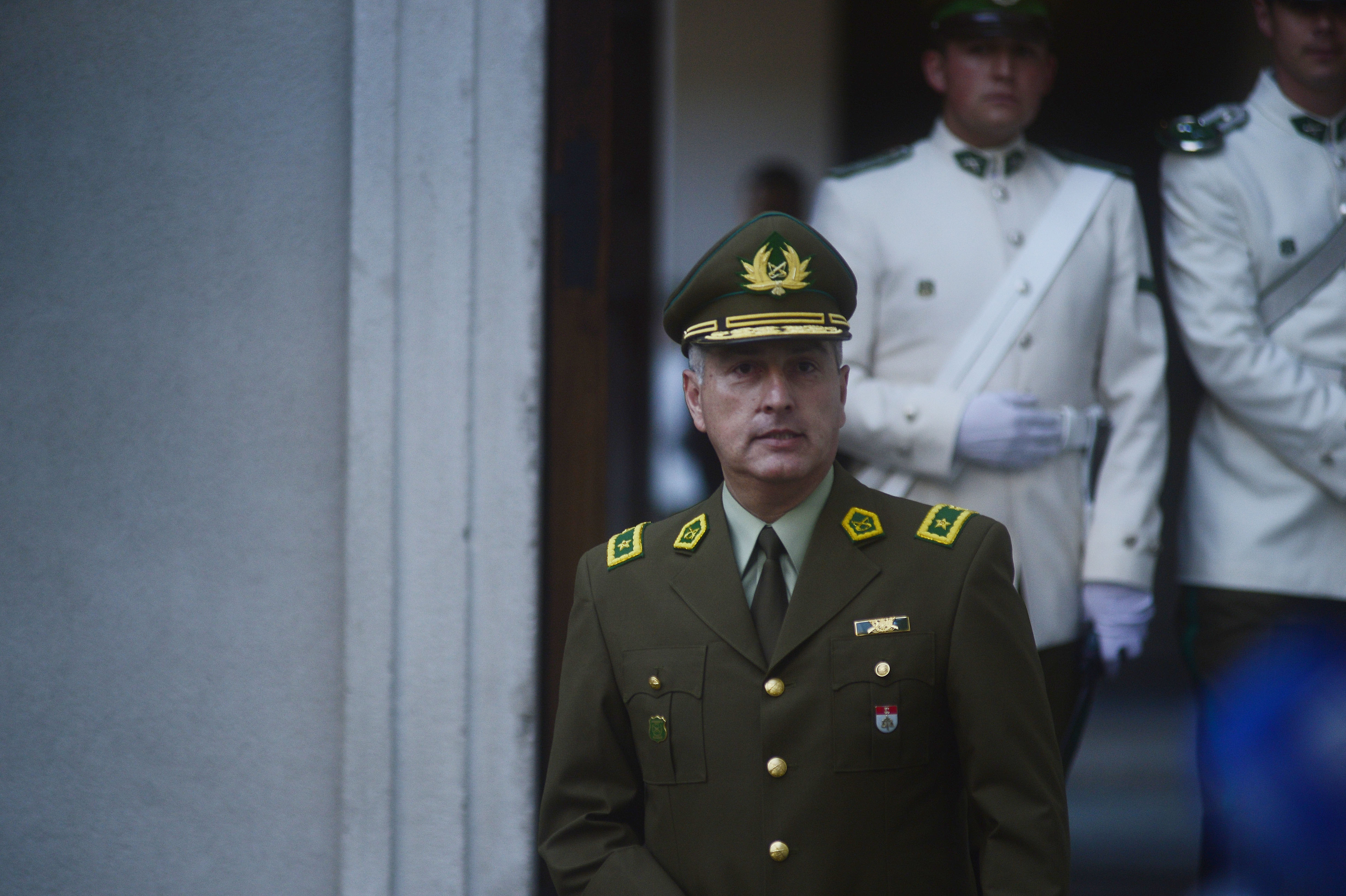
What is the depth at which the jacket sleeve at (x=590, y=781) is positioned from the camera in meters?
1.65

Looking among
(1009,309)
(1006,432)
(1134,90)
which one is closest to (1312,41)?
(1009,309)

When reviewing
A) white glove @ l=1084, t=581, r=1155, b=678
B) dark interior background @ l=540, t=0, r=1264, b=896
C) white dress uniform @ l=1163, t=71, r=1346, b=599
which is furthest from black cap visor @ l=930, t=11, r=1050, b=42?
white glove @ l=1084, t=581, r=1155, b=678

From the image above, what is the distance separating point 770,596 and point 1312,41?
2.09 metres

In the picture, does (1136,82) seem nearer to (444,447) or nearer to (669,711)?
(444,447)

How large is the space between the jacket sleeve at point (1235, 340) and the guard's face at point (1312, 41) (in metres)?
0.31

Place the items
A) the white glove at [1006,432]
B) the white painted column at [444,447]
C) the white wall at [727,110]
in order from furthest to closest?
1. the white wall at [727,110]
2. the white painted column at [444,447]
3. the white glove at [1006,432]

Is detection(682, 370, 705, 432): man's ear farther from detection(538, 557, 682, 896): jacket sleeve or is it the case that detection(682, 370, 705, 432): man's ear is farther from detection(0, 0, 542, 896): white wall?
detection(0, 0, 542, 896): white wall

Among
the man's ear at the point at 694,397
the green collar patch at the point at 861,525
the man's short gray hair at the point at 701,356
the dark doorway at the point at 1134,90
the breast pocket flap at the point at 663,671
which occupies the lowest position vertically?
the breast pocket flap at the point at 663,671

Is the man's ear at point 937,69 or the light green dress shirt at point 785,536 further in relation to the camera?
the man's ear at point 937,69

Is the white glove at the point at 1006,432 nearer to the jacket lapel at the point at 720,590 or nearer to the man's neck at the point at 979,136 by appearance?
the man's neck at the point at 979,136

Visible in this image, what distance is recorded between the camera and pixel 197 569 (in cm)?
280

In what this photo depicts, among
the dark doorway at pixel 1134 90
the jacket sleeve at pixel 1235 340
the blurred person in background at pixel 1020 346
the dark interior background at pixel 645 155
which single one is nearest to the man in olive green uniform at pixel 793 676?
the blurred person in background at pixel 1020 346

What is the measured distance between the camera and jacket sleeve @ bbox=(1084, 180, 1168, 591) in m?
2.64

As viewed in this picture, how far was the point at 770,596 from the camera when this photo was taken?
1.63m
